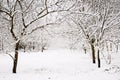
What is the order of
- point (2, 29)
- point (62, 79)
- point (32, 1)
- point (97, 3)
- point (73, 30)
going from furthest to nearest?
1. point (73, 30)
2. point (97, 3)
3. point (2, 29)
4. point (32, 1)
5. point (62, 79)

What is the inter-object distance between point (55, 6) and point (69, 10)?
1.14 m

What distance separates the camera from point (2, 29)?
599 inches

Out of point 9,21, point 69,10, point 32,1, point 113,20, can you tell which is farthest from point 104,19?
point 9,21

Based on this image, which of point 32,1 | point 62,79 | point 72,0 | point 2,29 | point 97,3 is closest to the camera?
point 62,79

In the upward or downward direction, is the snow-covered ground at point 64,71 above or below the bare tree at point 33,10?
below

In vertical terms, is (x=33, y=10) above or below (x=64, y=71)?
above

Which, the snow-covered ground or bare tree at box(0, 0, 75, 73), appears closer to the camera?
the snow-covered ground

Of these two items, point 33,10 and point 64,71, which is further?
point 64,71

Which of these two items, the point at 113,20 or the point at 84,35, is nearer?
the point at 113,20

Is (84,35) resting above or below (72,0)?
below

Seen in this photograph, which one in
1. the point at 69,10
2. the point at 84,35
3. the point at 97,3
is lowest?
the point at 84,35

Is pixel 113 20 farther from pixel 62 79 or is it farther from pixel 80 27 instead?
pixel 62 79

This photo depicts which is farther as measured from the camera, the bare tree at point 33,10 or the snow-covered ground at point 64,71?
the bare tree at point 33,10

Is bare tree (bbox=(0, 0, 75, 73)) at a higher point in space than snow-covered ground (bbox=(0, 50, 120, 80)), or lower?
higher
